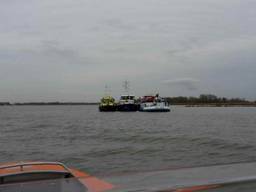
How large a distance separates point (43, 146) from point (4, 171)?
20606 mm

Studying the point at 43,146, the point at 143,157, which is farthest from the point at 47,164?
the point at 43,146

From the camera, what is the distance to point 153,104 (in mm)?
90312

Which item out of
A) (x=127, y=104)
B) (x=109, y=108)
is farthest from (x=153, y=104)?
(x=109, y=108)

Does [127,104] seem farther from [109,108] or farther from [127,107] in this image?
[109,108]

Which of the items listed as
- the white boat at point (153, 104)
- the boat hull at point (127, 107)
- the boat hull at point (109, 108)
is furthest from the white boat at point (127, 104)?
the white boat at point (153, 104)

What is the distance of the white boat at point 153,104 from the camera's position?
3506 inches

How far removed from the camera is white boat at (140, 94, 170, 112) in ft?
292

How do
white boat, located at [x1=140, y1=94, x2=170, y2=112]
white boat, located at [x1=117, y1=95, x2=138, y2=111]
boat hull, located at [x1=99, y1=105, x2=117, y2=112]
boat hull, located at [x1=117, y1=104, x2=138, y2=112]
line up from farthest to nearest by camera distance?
1. boat hull, located at [x1=99, y1=105, x2=117, y2=112]
2. white boat, located at [x1=117, y1=95, x2=138, y2=111]
3. boat hull, located at [x1=117, y1=104, x2=138, y2=112]
4. white boat, located at [x1=140, y1=94, x2=170, y2=112]

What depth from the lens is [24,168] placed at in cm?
471

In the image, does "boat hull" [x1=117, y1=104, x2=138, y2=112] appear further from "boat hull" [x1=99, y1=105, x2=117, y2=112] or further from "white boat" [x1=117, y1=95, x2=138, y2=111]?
"boat hull" [x1=99, y1=105, x2=117, y2=112]

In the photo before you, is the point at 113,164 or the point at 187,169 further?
the point at 113,164

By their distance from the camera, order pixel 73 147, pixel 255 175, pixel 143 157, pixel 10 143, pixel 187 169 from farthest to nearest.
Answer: pixel 10 143, pixel 73 147, pixel 143 157, pixel 187 169, pixel 255 175

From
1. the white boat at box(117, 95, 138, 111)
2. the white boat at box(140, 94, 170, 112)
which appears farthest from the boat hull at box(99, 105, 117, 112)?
the white boat at box(140, 94, 170, 112)

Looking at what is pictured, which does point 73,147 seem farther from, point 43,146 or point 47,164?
point 47,164
